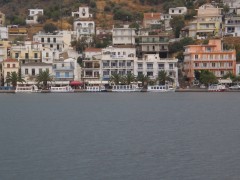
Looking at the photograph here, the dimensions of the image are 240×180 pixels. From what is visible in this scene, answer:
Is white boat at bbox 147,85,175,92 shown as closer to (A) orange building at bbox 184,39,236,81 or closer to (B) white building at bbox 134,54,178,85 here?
(B) white building at bbox 134,54,178,85

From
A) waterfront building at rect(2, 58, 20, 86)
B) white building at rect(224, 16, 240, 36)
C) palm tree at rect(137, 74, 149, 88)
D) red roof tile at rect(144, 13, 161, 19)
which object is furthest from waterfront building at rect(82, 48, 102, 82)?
red roof tile at rect(144, 13, 161, 19)

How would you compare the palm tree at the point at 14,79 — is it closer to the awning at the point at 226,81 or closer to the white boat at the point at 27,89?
the white boat at the point at 27,89

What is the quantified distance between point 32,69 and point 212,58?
23700 millimetres

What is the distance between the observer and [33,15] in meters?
128

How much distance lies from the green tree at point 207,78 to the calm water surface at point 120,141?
20.2 metres

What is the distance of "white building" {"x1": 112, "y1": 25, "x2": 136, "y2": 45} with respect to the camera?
10856cm

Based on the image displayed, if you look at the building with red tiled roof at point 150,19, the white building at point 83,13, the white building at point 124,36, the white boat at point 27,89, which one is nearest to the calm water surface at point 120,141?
the white boat at point 27,89

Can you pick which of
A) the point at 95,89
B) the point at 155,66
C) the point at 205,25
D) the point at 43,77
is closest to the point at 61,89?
the point at 43,77

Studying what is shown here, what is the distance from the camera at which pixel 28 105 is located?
7356 cm

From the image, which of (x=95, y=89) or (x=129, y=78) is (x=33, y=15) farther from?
(x=129, y=78)

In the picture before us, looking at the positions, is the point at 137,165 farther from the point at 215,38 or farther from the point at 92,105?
the point at 215,38

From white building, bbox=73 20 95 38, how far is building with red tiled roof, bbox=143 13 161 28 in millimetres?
8242

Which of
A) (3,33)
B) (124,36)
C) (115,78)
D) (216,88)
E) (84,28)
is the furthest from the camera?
(84,28)

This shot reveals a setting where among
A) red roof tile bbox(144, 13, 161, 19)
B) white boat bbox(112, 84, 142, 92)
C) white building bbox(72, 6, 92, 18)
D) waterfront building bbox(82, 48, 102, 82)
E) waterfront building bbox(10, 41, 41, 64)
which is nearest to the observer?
white boat bbox(112, 84, 142, 92)
